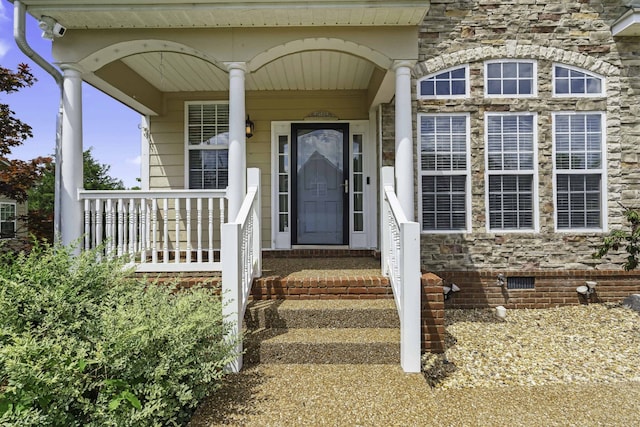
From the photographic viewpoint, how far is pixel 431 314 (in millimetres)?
3125

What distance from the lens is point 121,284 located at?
288 centimetres

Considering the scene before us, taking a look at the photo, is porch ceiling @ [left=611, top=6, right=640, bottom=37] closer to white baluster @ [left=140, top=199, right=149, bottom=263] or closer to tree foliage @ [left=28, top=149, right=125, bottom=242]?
white baluster @ [left=140, top=199, right=149, bottom=263]

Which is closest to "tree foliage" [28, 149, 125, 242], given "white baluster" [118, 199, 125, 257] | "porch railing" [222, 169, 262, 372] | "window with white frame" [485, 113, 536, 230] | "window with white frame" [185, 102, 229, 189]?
"white baluster" [118, 199, 125, 257]

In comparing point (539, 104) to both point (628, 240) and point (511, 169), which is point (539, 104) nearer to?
point (511, 169)

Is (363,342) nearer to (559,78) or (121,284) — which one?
(121,284)

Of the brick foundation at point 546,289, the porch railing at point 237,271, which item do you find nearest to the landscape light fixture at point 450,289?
the brick foundation at point 546,289

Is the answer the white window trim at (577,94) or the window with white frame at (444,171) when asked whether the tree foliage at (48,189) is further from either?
the white window trim at (577,94)

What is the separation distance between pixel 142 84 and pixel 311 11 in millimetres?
2903

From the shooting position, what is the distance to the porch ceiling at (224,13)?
11.0 feet

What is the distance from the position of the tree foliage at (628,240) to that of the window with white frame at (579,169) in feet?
1.14

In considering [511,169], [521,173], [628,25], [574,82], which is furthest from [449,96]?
[628,25]

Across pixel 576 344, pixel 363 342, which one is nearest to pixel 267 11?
pixel 363 342

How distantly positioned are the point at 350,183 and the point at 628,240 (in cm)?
362

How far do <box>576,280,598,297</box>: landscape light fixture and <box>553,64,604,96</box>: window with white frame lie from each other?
8.07 feet
